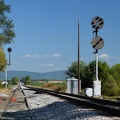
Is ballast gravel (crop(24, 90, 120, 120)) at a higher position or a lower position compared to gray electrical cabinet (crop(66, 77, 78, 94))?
lower

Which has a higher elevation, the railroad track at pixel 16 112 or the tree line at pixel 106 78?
the tree line at pixel 106 78

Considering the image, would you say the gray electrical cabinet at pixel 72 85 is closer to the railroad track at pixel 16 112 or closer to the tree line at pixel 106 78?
the tree line at pixel 106 78

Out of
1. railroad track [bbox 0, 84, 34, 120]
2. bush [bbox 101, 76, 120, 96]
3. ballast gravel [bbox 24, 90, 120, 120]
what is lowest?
railroad track [bbox 0, 84, 34, 120]

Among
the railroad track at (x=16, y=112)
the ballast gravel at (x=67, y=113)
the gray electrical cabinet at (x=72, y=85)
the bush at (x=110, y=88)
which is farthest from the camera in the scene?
the bush at (x=110, y=88)

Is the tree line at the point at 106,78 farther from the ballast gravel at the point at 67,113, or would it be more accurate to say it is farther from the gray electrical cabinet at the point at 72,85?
the ballast gravel at the point at 67,113

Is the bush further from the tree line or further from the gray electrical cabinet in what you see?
the gray electrical cabinet

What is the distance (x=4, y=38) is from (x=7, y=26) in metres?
3.23

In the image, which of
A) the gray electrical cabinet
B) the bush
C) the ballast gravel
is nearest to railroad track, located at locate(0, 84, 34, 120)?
the ballast gravel

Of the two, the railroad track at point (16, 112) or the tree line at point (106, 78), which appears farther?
the tree line at point (106, 78)

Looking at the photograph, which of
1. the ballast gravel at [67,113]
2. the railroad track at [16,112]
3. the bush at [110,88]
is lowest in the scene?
the railroad track at [16,112]

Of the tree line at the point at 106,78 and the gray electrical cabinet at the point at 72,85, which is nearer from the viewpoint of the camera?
the gray electrical cabinet at the point at 72,85

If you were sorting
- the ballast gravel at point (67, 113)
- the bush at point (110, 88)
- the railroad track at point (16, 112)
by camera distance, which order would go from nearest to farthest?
the ballast gravel at point (67, 113) < the railroad track at point (16, 112) < the bush at point (110, 88)

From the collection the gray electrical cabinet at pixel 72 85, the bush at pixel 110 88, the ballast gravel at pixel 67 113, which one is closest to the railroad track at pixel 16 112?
the ballast gravel at pixel 67 113

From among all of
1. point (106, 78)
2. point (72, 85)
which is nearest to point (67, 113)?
point (72, 85)
